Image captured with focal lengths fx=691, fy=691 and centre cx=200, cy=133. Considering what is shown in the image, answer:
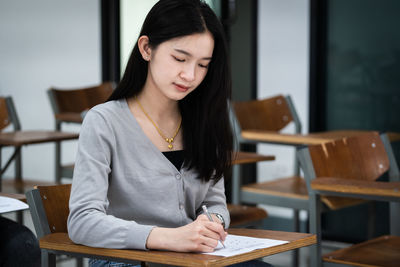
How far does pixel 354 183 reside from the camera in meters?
2.23

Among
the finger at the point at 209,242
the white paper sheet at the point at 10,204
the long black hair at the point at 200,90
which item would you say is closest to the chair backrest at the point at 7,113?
the white paper sheet at the point at 10,204

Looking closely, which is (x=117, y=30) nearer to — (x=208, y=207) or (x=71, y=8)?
(x=71, y=8)

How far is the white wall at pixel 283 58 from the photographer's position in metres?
4.40

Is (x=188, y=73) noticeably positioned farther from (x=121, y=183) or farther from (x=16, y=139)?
(x=16, y=139)

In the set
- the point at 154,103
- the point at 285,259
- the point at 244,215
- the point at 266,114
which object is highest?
the point at 154,103

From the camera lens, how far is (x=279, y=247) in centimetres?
148

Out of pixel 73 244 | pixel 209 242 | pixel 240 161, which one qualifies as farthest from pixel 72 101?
pixel 209 242

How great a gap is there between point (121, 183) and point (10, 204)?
363mm

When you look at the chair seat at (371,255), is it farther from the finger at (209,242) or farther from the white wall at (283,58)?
the white wall at (283,58)

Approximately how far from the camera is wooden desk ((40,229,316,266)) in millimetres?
1354

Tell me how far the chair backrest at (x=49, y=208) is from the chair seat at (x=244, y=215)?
1.21 metres

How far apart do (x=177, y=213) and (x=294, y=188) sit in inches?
69.2

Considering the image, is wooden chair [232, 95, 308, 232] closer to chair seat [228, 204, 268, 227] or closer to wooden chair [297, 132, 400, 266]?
chair seat [228, 204, 268, 227]

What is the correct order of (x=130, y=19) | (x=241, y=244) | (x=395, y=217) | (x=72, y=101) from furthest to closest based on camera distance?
(x=130, y=19) → (x=72, y=101) → (x=395, y=217) → (x=241, y=244)
